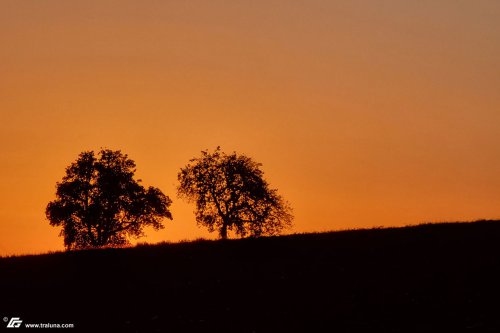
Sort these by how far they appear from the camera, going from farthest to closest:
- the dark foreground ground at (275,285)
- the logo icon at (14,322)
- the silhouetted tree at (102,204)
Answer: the silhouetted tree at (102,204)
the logo icon at (14,322)
the dark foreground ground at (275,285)

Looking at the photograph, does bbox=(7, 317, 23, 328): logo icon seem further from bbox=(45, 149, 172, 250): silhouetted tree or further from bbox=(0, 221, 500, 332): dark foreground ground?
bbox=(45, 149, 172, 250): silhouetted tree

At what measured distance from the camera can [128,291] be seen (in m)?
31.3

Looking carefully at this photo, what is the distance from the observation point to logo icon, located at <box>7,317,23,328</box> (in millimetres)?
26586

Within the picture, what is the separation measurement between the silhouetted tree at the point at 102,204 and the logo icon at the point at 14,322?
45106 mm

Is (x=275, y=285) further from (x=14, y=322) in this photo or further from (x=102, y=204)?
(x=102, y=204)

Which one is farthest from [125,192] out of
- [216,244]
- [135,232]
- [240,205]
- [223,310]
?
[223,310]

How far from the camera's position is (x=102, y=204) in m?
73.8

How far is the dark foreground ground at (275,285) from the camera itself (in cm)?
2544

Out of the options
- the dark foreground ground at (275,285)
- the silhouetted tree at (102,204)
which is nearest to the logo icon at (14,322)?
the dark foreground ground at (275,285)

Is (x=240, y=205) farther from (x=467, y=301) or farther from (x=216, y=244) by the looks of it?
(x=467, y=301)

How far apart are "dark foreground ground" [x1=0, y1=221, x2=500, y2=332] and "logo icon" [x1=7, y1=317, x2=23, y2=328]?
539 millimetres

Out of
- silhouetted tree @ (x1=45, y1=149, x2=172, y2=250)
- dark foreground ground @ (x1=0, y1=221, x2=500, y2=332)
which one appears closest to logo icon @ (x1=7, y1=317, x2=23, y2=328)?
dark foreground ground @ (x1=0, y1=221, x2=500, y2=332)

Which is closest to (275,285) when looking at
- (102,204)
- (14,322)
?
(14,322)

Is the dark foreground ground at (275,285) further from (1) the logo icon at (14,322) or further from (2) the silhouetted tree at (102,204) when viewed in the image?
(2) the silhouetted tree at (102,204)
